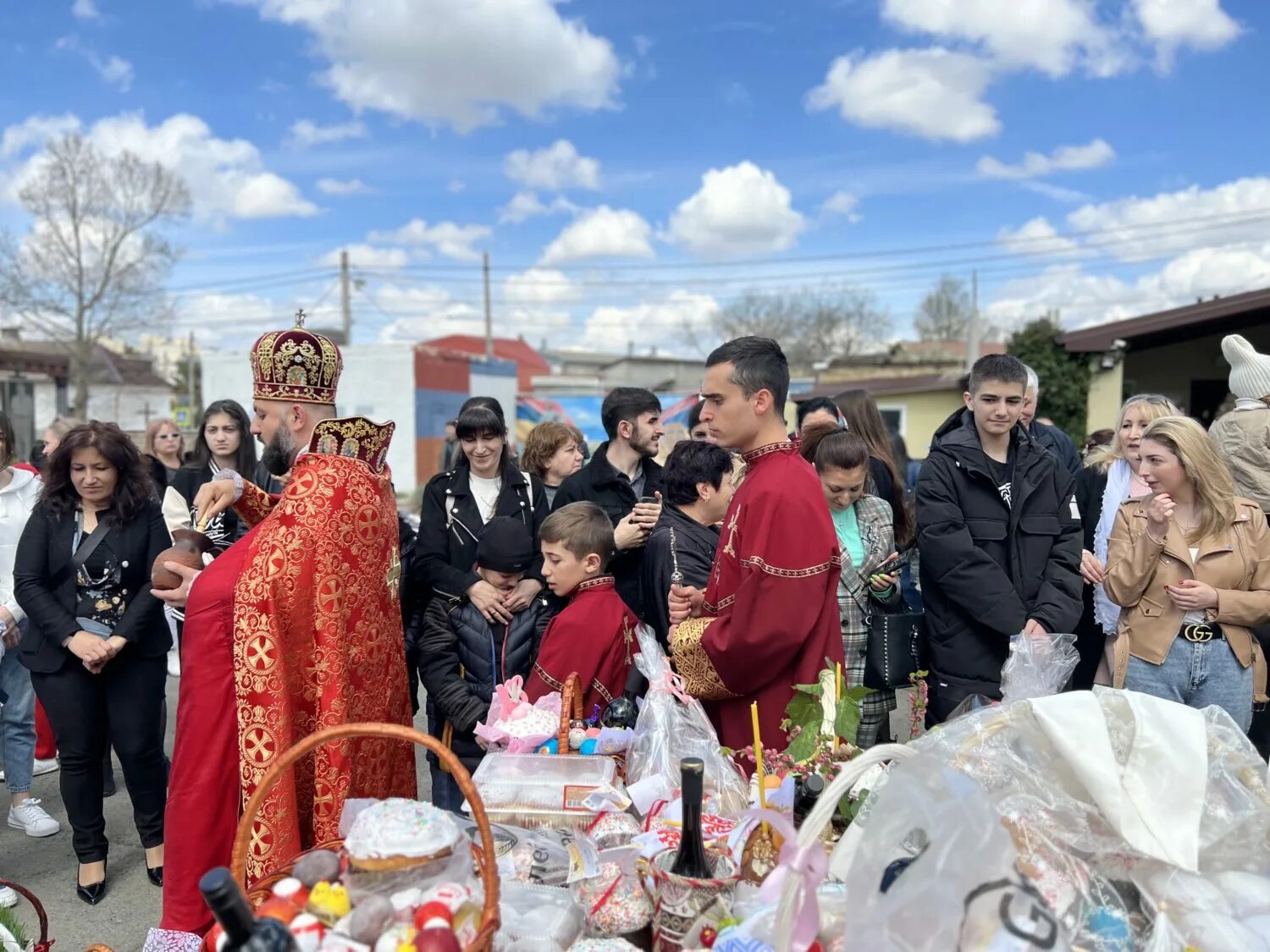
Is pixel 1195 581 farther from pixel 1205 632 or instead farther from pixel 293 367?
pixel 293 367

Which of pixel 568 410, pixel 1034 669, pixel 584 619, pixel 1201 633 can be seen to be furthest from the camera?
pixel 568 410

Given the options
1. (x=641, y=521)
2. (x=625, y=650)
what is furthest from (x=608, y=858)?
(x=641, y=521)

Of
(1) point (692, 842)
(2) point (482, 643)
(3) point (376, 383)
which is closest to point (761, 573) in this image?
(1) point (692, 842)

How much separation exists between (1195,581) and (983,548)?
77 centimetres

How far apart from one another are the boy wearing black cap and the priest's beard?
76 centimetres

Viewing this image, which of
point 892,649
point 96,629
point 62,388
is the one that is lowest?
point 892,649

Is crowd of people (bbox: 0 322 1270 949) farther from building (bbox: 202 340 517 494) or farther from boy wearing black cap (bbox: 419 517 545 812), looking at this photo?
building (bbox: 202 340 517 494)

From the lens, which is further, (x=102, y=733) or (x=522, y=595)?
(x=102, y=733)

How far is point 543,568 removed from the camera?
3.22 m

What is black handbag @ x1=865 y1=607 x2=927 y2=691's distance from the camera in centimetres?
382

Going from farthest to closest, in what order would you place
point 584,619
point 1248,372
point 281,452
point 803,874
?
1. point 1248,372
2. point 584,619
3. point 281,452
4. point 803,874

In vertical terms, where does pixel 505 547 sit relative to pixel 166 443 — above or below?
below

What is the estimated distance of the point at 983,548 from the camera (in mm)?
3736

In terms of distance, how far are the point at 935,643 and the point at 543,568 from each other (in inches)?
72.3
